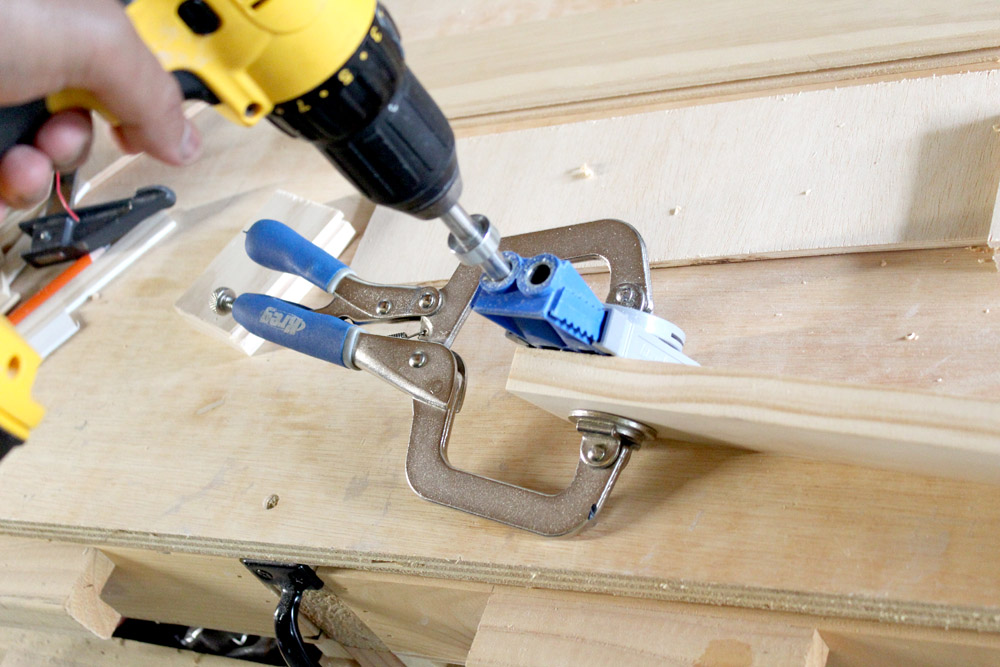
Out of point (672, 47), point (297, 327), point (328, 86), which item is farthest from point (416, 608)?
point (672, 47)

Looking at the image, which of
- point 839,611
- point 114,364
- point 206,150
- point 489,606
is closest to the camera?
point 839,611

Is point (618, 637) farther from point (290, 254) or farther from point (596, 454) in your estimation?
point (290, 254)

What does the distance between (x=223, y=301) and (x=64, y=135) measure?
0.96ft

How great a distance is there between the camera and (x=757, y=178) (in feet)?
2.85

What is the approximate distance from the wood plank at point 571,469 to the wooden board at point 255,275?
0.04 meters

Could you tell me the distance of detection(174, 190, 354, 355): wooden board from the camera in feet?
3.36

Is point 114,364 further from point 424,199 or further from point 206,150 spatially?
point 424,199

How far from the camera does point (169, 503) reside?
0.90 meters

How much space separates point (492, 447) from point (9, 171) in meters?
0.50

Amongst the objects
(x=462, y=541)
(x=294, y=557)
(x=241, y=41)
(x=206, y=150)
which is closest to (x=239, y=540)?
(x=294, y=557)

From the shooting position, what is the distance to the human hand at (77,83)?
1.76 feet

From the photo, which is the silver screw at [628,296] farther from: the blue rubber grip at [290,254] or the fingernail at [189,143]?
the fingernail at [189,143]

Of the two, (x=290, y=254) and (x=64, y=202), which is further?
(x=64, y=202)

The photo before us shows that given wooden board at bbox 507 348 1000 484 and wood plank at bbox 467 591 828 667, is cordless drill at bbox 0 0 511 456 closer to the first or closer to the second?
wooden board at bbox 507 348 1000 484
